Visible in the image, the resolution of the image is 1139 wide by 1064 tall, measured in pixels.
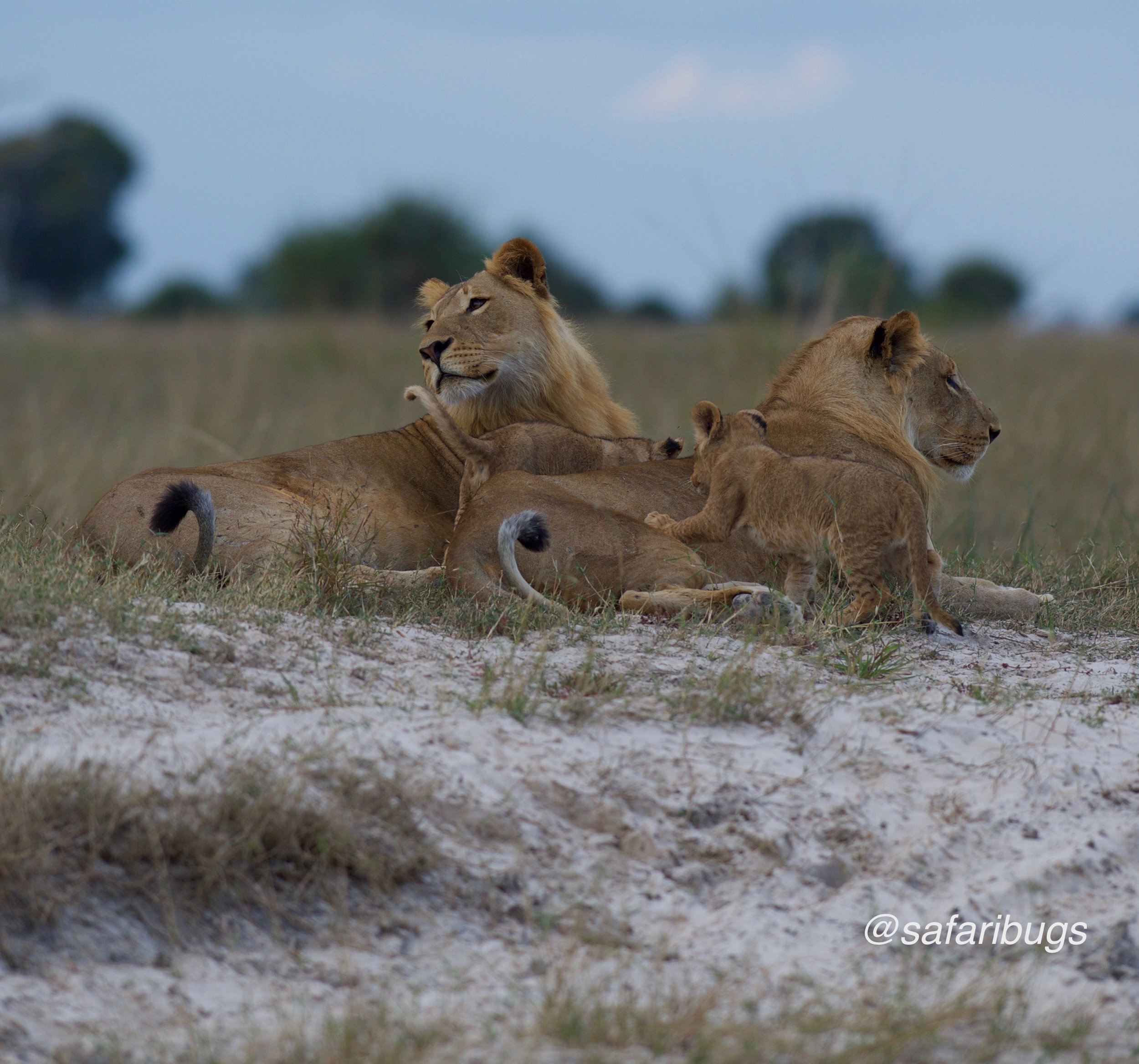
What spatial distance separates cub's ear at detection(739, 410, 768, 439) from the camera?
4699mm

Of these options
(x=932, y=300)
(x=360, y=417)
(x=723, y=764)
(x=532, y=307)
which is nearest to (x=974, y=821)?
(x=723, y=764)

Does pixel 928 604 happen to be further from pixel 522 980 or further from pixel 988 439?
pixel 522 980

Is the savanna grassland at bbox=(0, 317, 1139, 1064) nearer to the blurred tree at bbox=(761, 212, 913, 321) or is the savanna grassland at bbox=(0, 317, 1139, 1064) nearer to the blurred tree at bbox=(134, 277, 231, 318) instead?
the blurred tree at bbox=(761, 212, 913, 321)

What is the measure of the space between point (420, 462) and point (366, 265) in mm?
19954

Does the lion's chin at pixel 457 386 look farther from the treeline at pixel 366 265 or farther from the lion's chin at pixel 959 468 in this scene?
the lion's chin at pixel 959 468

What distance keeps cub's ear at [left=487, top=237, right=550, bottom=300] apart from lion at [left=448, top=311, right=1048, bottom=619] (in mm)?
1148

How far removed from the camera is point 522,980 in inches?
99.3

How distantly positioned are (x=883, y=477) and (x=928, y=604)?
396 mm

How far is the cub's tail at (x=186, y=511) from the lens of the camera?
13.9 feet

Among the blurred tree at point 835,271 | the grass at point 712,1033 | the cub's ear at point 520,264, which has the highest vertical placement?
the blurred tree at point 835,271

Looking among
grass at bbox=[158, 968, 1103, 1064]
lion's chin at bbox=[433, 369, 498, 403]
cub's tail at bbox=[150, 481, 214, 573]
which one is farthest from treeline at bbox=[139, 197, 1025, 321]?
grass at bbox=[158, 968, 1103, 1064]

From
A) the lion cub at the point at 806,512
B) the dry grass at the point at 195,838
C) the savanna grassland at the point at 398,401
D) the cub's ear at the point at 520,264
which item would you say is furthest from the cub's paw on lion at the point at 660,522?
the dry grass at the point at 195,838

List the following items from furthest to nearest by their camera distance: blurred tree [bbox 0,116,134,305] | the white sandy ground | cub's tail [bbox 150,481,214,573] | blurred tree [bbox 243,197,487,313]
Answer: blurred tree [bbox 0,116,134,305], blurred tree [bbox 243,197,487,313], cub's tail [bbox 150,481,214,573], the white sandy ground

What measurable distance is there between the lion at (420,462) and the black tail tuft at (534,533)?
758 mm
